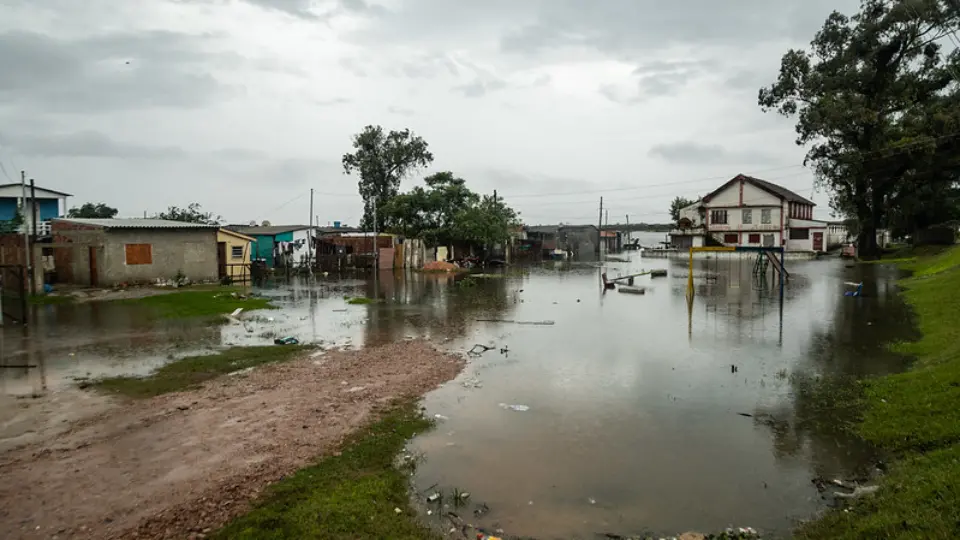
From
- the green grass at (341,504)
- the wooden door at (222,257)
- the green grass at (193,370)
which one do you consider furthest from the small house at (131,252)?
the green grass at (341,504)

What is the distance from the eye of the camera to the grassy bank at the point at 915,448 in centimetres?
523

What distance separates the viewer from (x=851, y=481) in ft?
23.7

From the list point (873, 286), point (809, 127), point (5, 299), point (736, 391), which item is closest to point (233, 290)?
point (5, 299)

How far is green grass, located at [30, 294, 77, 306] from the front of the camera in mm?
22625

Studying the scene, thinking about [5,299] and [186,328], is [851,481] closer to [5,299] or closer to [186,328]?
[186,328]

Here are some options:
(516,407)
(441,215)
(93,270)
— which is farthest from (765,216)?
(93,270)

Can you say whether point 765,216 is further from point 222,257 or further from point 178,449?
point 178,449

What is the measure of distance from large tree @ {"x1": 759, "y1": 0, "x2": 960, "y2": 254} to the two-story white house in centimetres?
1631

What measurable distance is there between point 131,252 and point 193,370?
19.7 m

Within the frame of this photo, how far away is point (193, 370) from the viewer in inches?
509

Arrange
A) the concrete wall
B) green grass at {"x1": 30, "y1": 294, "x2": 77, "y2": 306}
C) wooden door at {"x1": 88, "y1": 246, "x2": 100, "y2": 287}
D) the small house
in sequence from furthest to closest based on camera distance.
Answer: the concrete wall < wooden door at {"x1": 88, "y1": 246, "x2": 100, "y2": 287} < the small house < green grass at {"x1": 30, "y1": 294, "x2": 77, "y2": 306}

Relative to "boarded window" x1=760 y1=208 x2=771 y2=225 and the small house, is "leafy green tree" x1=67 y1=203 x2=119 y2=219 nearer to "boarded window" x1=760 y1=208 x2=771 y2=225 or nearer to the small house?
the small house

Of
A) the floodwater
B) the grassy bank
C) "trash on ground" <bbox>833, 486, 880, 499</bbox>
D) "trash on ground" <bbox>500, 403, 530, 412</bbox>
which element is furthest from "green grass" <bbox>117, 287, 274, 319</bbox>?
the grassy bank

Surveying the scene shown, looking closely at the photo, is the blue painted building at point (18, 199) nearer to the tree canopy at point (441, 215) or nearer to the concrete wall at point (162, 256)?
the concrete wall at point (162, 256)
